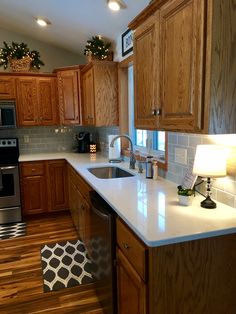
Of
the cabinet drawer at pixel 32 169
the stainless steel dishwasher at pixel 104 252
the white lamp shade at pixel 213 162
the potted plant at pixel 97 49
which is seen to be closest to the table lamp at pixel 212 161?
the white lamp shade at pixel 213 162

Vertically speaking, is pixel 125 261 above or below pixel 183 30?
below

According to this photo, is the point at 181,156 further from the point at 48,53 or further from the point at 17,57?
the point at 48,53

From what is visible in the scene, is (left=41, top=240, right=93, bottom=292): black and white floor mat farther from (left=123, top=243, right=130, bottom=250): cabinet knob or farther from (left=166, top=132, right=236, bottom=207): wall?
(left=166, top=132, right=236, bottom=207): wall

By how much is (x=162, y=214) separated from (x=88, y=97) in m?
2.45

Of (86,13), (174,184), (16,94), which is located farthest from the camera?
(16,94)

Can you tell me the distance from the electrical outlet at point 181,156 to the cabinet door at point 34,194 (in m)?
2.29

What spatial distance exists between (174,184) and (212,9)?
1.27 meters

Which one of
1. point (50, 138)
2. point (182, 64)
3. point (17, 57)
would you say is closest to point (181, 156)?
point (182, 64)

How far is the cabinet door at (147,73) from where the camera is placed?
1629 mm

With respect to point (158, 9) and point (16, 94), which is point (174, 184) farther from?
point (16, 94)

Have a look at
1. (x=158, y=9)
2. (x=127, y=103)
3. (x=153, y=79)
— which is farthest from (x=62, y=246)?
(x=158, y=9)

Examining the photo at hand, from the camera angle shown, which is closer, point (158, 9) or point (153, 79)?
point (158, 9)

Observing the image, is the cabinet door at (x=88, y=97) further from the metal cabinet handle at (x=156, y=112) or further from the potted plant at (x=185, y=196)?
the potted plant at (x=185, y=196)

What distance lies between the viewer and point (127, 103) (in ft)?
10.7
